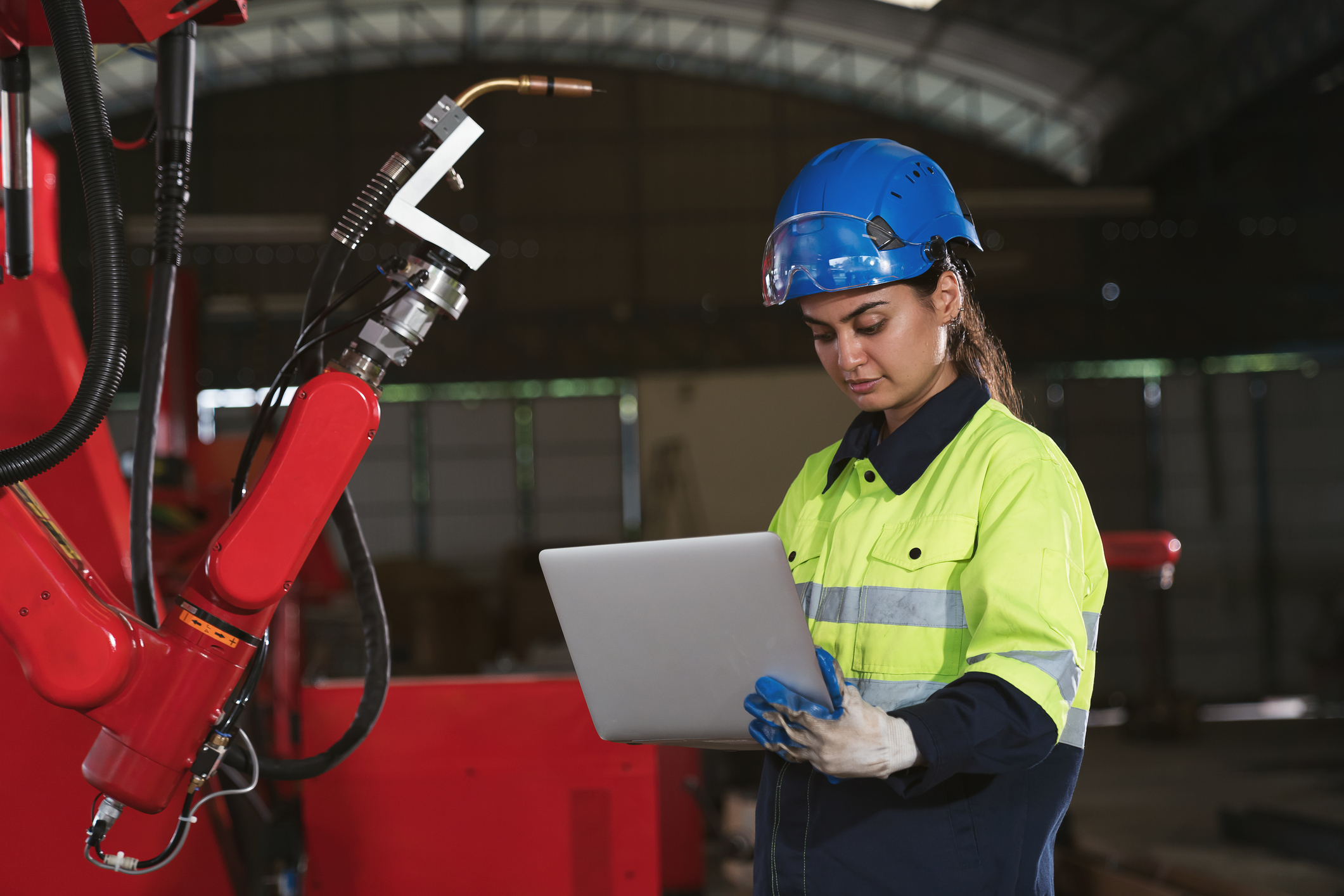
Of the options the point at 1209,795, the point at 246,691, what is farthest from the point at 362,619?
the point at 1209,795

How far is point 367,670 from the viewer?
1.73 m

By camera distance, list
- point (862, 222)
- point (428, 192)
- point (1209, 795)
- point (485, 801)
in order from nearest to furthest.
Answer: point (862, 222), point (428, 192), point (485, 801), point (1209, 795)

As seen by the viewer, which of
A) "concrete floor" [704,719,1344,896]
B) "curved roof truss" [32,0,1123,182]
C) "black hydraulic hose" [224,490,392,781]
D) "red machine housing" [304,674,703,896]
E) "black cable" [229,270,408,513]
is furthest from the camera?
"curved roof truss" [32,0,1123,182]

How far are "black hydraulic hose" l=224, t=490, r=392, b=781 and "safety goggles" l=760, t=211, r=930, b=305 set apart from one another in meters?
0.85

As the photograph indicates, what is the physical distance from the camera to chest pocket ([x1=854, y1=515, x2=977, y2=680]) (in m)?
1.19

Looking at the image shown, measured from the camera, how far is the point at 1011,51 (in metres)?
11.8

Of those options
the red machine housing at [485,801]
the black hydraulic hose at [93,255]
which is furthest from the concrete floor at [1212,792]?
the black hydraulic hose at [93,255]

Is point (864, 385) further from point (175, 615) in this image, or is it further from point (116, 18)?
point (116, 18)

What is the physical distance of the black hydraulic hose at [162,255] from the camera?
1.58 metres

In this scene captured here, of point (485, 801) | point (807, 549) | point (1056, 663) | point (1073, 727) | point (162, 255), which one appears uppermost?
point (162, 255)

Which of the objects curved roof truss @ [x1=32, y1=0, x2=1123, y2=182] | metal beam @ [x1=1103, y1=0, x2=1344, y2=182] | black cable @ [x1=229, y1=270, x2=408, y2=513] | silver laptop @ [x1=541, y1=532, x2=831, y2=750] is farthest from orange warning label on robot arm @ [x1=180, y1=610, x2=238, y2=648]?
curved roof truss @ [x1=32, y1=0, x2=1123, y2=182]

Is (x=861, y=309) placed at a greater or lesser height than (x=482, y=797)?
greater

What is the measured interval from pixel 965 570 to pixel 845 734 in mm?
254

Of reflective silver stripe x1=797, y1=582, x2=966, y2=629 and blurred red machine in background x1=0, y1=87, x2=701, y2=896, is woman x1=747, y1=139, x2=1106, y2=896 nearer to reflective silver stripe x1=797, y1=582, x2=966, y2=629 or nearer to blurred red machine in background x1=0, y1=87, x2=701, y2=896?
reflective silver stripe x1=797, y1=582, x2=966, y2=629
